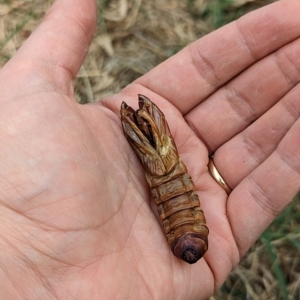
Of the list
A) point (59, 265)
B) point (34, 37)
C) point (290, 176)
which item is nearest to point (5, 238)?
point (59, 265)

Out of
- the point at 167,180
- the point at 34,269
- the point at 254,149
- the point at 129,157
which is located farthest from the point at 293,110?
the point at 34,269

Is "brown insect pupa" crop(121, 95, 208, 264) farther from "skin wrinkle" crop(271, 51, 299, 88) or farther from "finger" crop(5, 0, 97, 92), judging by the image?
"skin wrinkle" crop(271, 51, 299, 88)

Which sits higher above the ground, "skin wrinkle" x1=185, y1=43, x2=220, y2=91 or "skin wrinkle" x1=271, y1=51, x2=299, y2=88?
"skin wrinkle" x1=185, y1=43, x2=220, y2=91

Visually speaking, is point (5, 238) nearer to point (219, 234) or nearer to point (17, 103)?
point (17, 103)

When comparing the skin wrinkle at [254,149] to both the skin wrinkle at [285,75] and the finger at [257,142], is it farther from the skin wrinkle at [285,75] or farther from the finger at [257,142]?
the skin wrinkle at [285,75]

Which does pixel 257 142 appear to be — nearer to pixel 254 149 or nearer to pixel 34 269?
pixel 254 149

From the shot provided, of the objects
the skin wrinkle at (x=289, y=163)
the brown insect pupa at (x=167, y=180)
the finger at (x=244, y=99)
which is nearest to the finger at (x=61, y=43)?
the brown insect pupa at (x=167, y=180)

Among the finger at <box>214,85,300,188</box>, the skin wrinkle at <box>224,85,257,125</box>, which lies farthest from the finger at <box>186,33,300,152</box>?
the finger at <box>214,85,300,188</box>
